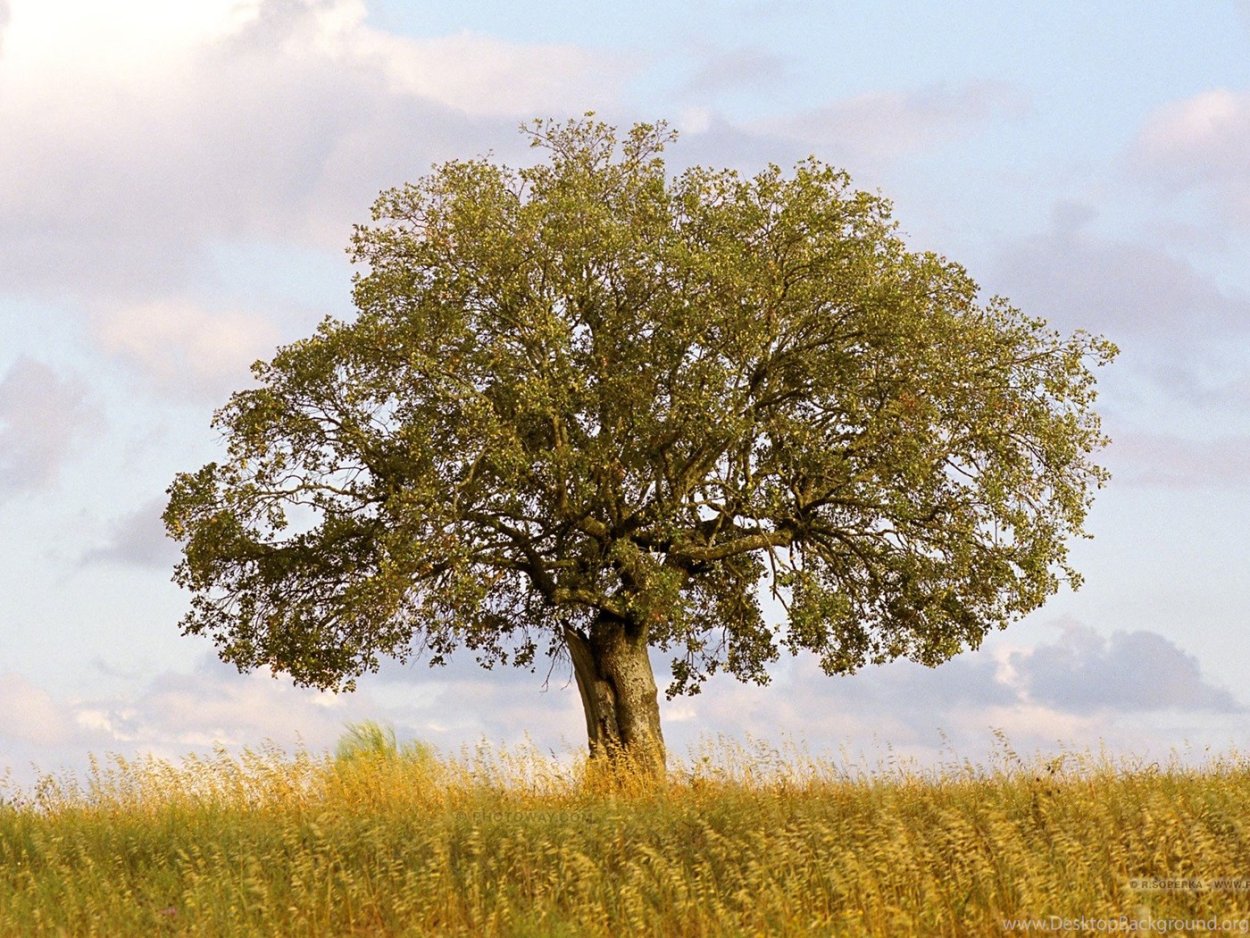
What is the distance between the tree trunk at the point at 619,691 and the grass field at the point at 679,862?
4.40 metres

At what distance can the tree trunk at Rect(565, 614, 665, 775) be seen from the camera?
2644 centimetres

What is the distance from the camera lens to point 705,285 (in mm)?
25188

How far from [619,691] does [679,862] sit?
426 inches

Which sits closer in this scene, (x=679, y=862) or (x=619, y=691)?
(x=679, y=862)

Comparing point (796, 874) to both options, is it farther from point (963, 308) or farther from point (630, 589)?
point (963, 308)

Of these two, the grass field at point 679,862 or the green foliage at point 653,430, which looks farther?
the green foliage at point 653,430

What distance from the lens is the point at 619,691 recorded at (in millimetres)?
26719

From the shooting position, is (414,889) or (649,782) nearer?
(414,889)

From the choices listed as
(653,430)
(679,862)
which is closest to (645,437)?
(653,430)

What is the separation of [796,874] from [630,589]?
11.2 metres

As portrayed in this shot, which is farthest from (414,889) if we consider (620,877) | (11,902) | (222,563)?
(222,563)

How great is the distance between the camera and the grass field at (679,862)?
→ 13.8 m

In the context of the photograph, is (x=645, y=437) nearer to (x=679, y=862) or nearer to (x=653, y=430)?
(x=653, y=430)

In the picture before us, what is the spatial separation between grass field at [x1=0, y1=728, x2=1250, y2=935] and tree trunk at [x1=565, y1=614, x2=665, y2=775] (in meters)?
4.40
